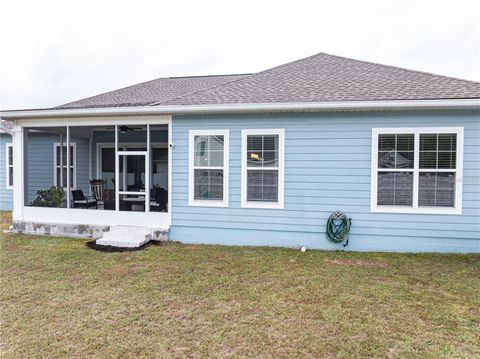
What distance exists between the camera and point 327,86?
653 centimetres

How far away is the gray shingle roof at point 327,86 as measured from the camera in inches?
226

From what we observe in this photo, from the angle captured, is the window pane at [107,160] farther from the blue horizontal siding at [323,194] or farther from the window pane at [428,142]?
the window pane at [428,142]

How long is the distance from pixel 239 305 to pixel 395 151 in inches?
170

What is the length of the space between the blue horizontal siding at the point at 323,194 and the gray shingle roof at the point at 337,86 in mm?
370

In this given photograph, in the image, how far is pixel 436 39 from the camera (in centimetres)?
1430

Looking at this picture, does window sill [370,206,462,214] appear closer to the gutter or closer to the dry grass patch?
the gutter

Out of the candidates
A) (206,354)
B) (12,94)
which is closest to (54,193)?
(206,354)

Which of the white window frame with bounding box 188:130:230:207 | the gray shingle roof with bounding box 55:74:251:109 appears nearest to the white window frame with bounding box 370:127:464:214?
the white window frame with bounding box 188:130:230:207

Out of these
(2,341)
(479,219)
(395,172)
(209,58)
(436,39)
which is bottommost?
(2,341)

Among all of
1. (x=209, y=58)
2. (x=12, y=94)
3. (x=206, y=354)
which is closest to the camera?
(x=206, y=354)

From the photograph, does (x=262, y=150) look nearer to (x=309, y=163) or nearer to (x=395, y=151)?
(x=309, y=163)

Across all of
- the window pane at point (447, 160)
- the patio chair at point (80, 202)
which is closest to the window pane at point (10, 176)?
the patio chair at point (80, 202)

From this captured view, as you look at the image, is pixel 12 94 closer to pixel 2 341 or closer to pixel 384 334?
pixel 2 341

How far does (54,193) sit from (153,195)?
2.61 metres
